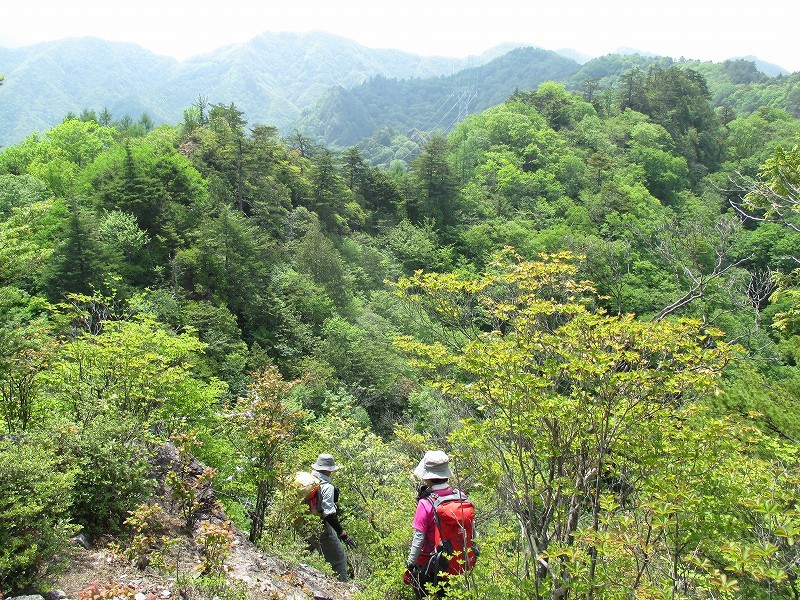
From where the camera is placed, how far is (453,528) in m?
3.80

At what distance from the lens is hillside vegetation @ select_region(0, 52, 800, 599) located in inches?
140

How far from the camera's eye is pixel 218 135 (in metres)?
30.2

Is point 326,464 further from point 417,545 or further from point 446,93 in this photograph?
point 446,93

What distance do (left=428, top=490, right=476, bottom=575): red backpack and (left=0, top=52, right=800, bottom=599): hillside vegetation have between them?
0.60 feet

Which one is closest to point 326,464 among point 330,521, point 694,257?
point 330,521

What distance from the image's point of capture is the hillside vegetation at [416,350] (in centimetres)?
357

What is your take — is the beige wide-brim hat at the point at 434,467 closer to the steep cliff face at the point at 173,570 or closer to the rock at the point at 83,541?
→ the steep cliff face at the point at 173,570

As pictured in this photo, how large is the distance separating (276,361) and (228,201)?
10.3m

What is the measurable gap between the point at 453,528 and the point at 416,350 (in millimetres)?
1965

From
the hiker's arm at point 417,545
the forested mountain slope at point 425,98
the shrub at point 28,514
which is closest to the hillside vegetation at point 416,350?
the shrub at point 28,514

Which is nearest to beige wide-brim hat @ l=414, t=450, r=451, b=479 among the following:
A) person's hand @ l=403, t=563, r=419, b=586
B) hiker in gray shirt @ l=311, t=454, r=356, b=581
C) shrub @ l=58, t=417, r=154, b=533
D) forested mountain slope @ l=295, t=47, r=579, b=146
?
person's hand @ l=403, t=563, r=419, b=586

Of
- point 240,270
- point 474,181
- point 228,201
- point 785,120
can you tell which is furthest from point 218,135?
point 785,120

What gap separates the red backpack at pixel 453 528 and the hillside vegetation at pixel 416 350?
0.18 meters

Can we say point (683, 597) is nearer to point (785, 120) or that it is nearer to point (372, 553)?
point (372, 553)
